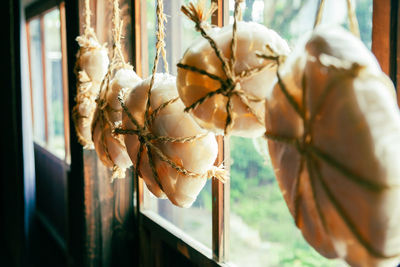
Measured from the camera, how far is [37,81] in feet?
9.46

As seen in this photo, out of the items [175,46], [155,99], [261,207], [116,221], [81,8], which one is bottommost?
[116,221]

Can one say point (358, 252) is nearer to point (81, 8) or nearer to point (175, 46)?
point (175, 46)

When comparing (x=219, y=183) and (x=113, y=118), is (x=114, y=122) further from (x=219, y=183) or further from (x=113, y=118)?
(x=219, y=183)

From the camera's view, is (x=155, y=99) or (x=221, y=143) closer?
(x=155, y=99)

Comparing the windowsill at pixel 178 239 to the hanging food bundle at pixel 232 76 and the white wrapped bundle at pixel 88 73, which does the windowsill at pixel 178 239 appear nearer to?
the white wrapped bundle at pixel 88 73

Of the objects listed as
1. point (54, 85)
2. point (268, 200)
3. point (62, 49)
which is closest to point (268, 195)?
point (268, 200)

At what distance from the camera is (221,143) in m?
0.80

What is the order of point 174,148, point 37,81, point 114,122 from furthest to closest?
point 37,81, point 114,122, point 174,148

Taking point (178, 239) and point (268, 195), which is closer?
point (268, 195)

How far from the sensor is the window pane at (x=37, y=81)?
2812 millimetres

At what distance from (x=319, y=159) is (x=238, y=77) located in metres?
0.14

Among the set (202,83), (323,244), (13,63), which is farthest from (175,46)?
(13,63)

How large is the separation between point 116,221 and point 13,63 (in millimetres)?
1645

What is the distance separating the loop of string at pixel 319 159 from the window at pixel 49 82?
1918mm
